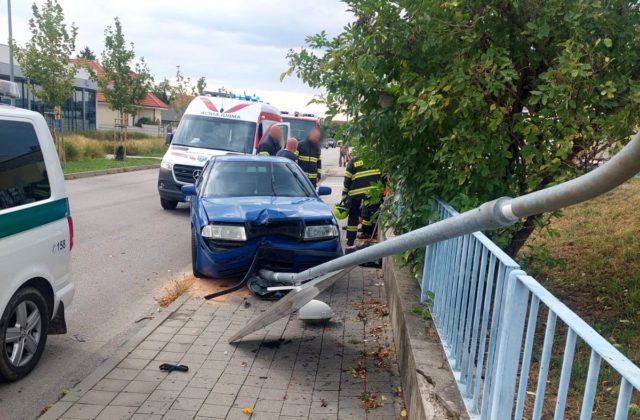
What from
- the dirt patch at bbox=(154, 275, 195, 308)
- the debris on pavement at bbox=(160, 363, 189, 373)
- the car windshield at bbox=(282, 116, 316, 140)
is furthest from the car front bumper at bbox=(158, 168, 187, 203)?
the car windshield at bbox=(282, 116, 316, 140)

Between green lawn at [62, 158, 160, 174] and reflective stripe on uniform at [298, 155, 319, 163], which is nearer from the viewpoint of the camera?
reflective stripe on uniform at [298, 155, 319, 163]

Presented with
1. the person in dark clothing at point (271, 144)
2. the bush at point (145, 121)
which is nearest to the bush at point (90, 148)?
the person in dark clothing at point (271, 144)

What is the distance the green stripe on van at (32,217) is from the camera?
416 centimetres

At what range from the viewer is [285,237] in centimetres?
681

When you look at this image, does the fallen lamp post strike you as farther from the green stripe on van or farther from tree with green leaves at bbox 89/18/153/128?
tree with green leaves at bbox 89/18/153/128

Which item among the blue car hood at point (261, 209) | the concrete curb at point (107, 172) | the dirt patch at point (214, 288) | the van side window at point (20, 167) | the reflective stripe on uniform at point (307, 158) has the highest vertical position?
the van side window at point (20, 167)

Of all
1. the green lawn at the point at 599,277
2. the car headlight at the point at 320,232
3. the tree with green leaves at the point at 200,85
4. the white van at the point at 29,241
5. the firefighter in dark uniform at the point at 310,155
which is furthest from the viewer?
the tree with green leaves at the point at 200,85

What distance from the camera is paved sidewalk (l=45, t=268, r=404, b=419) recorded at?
404 cm

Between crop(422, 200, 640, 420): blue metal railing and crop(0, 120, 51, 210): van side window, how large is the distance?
3141 millimetres

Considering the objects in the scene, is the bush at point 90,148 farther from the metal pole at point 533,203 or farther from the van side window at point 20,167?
the metal pole at point 533,203

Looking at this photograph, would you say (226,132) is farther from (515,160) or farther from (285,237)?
(515,160)

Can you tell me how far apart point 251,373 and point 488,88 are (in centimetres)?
281

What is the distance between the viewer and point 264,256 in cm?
672

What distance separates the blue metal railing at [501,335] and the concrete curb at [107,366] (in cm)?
255
